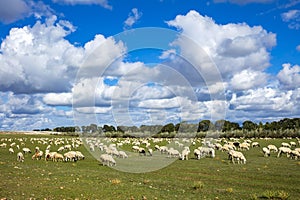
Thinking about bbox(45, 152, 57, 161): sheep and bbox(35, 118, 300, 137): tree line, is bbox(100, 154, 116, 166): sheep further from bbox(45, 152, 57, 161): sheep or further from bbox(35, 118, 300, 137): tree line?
bbox(35, 118, 300, 137): tree line

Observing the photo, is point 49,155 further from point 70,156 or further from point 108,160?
point 108,160

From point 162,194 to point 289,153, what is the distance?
30.1 meters

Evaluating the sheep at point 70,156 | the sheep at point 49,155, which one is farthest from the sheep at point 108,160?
the sheep at point 49,155

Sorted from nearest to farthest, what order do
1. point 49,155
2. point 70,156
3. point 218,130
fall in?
point 70,156 < point 49,155 < point 218,130

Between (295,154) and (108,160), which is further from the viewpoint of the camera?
(295,154)

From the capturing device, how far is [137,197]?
15.0 meters

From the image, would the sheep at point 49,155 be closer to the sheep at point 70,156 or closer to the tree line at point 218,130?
the sheep at point 70,156

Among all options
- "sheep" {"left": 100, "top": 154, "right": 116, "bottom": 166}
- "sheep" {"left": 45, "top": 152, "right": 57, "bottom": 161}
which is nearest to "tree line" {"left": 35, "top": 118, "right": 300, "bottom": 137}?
"sheep" {"left": 45, "top": 152, "right": 57, "bottom": 161}

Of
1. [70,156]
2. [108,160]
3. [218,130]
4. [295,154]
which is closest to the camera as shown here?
[108,160]

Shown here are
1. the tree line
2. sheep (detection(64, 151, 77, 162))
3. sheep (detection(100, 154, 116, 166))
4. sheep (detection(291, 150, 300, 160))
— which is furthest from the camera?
the tree line

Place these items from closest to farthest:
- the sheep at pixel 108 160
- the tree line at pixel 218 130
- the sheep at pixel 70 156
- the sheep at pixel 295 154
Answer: the sheep at pixel 108 160
the sheep at pixel 70 156
the sheep at pixel 295 154
the tree line at pixel 218 130

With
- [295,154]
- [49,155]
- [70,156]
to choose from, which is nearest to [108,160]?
[70,156]

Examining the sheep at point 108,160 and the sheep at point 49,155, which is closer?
the sheep at point 108,160

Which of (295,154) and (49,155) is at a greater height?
(295,154)
